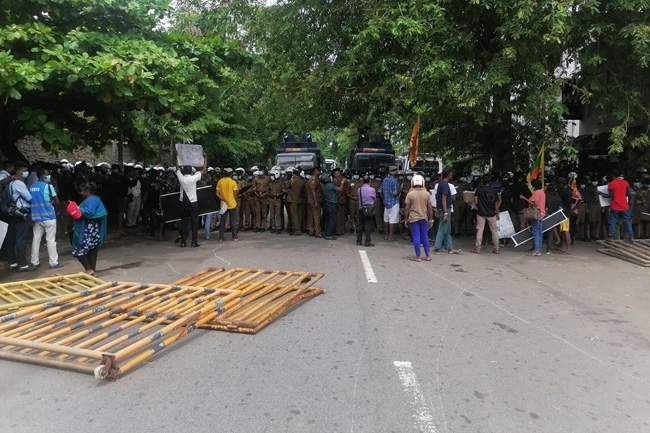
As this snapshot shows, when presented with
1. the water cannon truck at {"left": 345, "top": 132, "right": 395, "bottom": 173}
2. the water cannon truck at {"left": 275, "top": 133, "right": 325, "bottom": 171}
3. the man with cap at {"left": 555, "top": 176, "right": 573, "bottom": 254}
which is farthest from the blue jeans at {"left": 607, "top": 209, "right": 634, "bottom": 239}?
the water cannon truck at {"left": 275, "top": 133, "right": 325, "bottom": 171}

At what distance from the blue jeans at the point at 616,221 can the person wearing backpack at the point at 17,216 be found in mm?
12355

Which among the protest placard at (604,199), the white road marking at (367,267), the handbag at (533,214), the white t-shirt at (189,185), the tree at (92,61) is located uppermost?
the tree at (92,61)

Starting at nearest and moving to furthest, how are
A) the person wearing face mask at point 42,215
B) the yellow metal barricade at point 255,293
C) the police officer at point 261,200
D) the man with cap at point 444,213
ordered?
the yellow metal barricade at point 255,293 < the person wearing face mask at point 42,215 < the man with cap at point 444,213 < the police officer at point 261,200

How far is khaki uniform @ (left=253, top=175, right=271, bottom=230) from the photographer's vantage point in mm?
13571

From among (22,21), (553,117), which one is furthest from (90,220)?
(553,117)

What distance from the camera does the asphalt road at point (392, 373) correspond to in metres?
3.54

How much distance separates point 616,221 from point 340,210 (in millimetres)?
6834

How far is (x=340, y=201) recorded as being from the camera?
13.1 metres

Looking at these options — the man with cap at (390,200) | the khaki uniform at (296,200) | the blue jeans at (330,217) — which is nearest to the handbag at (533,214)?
the man with cap at (390,200)

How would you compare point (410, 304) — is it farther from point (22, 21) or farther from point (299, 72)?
point (22, 21)

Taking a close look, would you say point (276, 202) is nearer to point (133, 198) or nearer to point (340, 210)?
point (340, 210)

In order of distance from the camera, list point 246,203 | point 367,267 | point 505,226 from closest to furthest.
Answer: point 367,267
point 505,226
point 246,203

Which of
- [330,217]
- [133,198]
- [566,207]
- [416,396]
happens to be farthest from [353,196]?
[416,396]

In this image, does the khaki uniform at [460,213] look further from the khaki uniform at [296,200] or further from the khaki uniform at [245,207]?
the khaki uniform at [245,207]
